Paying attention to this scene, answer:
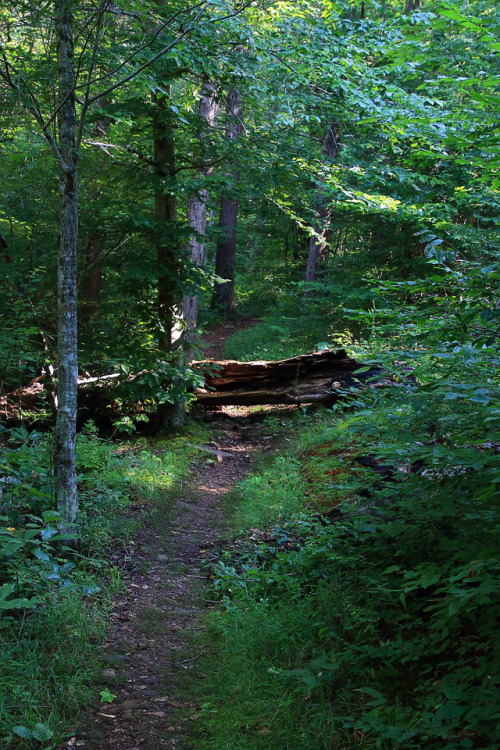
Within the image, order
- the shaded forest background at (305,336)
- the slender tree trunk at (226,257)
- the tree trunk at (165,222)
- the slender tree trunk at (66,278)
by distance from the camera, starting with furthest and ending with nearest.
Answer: the slender tree trunk at (226,257)
the tree trunk at (165,222)
the slender tree trunk at (66,278)
the shaded forest background at (305,336)

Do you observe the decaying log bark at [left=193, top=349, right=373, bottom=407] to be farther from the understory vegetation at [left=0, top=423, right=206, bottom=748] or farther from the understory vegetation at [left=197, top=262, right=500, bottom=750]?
the understory vegetation at [left=197, top=262, right=500, bottom=750]

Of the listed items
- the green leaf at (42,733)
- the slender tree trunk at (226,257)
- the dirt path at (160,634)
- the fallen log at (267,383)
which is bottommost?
the dirt path at (160,634)

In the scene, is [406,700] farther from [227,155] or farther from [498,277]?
[227,155]

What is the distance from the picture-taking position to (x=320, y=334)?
12.1 metres

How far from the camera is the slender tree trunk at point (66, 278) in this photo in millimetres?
4293

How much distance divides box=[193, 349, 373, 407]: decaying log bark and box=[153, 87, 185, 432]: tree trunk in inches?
71.2

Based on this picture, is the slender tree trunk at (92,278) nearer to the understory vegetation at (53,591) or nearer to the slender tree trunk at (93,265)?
the slender tree trunk at (93,265)

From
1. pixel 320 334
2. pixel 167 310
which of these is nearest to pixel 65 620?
pixel 167 310

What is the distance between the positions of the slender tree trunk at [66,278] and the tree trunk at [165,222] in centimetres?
258

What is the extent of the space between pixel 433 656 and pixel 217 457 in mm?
5648

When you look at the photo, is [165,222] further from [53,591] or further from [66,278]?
[53,591]

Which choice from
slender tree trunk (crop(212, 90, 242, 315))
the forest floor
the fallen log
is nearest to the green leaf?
the forest floor

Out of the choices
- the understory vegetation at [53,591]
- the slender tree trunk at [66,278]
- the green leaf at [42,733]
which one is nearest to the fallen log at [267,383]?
the understory vegetation at [53,591]

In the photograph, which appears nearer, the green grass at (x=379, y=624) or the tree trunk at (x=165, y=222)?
the green grass at (x=379, y=624)
